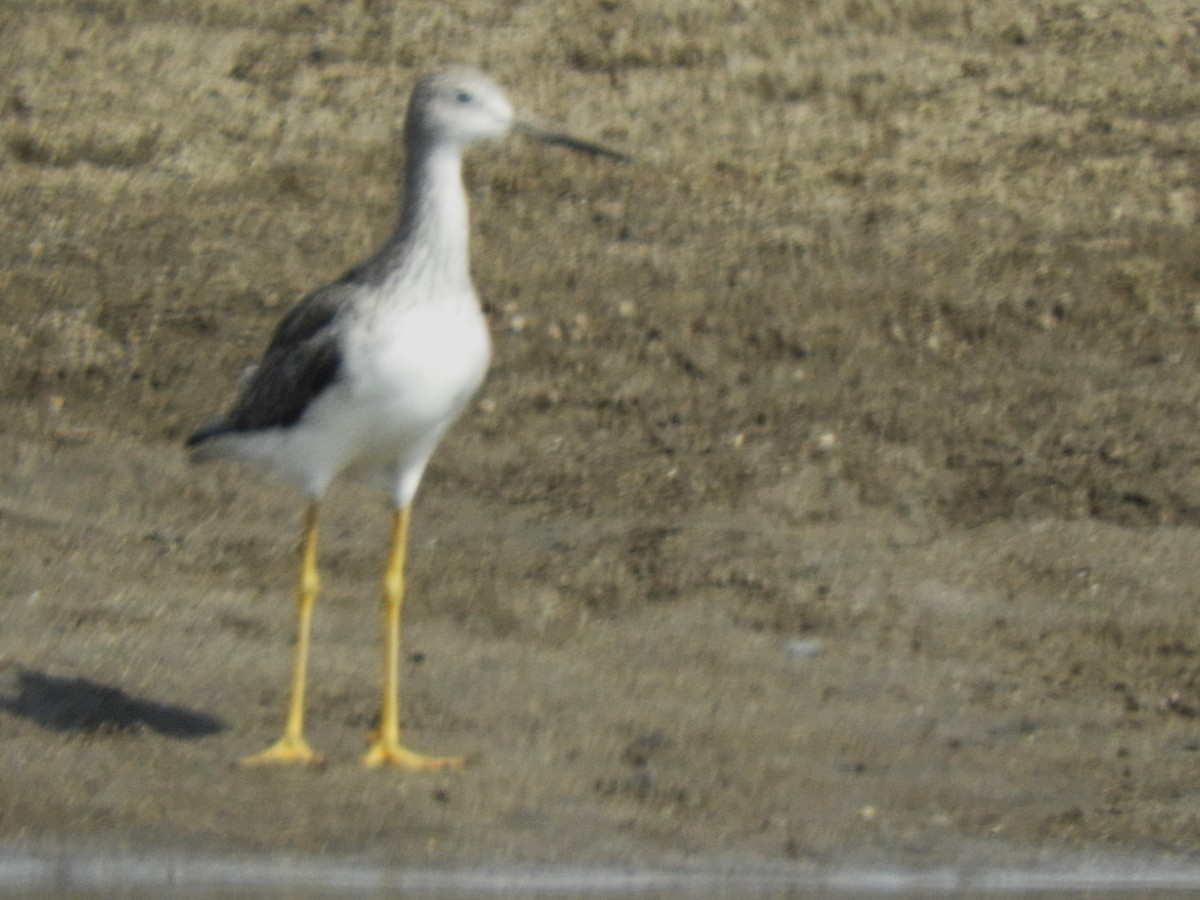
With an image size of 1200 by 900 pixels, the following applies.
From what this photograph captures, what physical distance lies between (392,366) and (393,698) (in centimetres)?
103

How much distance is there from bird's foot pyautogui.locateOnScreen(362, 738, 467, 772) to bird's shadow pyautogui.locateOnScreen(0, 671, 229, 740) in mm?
542

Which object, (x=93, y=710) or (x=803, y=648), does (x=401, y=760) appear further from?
(x=803, y=648)

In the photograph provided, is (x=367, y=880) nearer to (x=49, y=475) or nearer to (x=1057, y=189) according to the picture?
(x=49, y=475)

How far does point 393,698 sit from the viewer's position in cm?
720

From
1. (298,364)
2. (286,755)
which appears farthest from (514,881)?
(298,364)

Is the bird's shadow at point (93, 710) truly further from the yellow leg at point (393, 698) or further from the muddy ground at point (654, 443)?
the yellow leg at point (393, 698)

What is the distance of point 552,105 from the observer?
427 inches

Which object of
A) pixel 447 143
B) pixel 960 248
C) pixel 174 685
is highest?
pixel 447 143

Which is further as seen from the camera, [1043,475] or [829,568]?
[1043,475]

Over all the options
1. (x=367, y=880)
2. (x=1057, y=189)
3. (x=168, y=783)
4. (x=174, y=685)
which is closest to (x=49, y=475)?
(x=174, y=685)

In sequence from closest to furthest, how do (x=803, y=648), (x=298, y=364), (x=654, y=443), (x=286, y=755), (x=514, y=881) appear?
1. (x=514, y=881)
2. (x=286, y=755)
3. (x=298, y=364)
4. (x=803, y=648)
5. (x=654, y=443)

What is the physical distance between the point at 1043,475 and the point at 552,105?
118 inches

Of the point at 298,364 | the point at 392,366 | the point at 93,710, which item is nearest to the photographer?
→ the point at 392,366

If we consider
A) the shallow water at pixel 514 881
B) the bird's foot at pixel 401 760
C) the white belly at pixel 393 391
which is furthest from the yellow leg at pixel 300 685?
the shallow water at pixel 514 881
